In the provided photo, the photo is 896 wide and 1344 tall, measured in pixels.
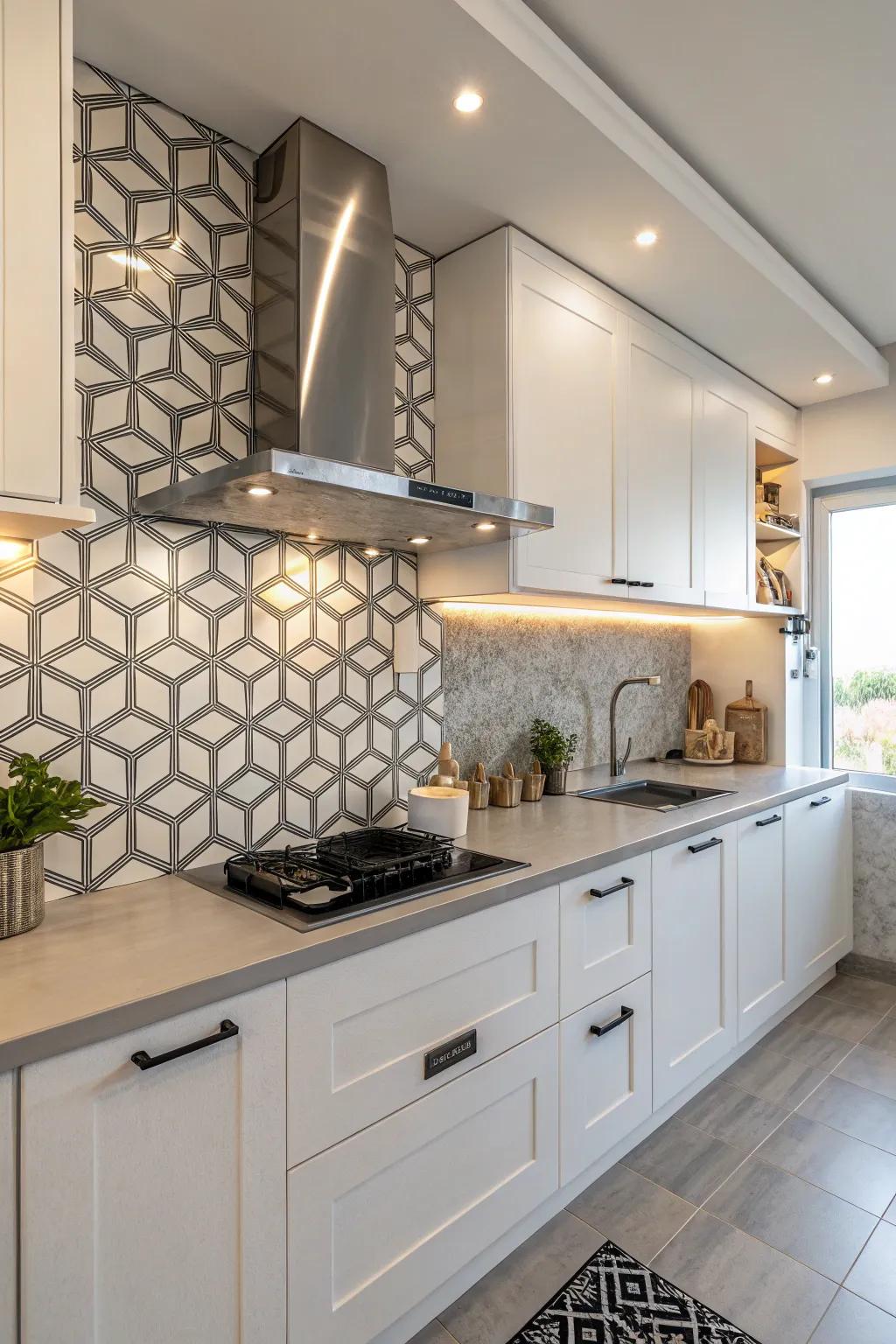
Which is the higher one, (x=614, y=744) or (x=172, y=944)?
(x=614, y=744)

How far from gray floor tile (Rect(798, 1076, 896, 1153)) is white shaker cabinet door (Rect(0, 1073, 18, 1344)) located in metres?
2.14

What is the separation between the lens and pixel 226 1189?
3.80 feet

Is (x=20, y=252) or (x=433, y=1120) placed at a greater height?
(x=20, y=252)

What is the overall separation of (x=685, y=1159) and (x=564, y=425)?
81.6 inches

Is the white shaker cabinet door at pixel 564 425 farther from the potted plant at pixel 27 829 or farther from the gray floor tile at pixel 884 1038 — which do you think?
the gray floor tile at pixel 884 1038

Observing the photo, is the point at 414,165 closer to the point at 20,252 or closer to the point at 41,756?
the point at 20,252

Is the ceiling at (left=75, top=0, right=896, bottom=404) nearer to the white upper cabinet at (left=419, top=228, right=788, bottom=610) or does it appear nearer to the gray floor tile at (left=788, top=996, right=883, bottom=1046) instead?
the white upper cabinet at (left=419, top=228, right=788, bottom=610)

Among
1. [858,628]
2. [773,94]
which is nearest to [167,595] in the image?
[773,94]

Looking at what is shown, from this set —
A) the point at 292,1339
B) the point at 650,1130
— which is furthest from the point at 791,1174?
the point at 292,1339

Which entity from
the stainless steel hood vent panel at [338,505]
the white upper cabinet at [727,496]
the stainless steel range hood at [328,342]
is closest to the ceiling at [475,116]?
the stainless steel range hood at [328,342]

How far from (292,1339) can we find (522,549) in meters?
1.72

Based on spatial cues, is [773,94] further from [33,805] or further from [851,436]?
[33,805]

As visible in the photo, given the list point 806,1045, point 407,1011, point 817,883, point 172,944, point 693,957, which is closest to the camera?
point 172,944

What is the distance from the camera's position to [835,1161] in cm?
207
